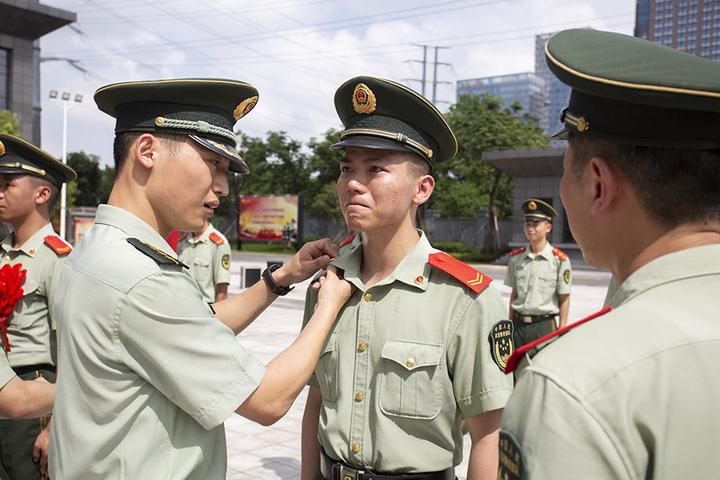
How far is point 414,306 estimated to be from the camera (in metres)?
2.48

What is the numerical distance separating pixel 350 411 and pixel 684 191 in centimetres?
158

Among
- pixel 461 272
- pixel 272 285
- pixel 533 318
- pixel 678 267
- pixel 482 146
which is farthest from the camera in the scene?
pixel 482 146

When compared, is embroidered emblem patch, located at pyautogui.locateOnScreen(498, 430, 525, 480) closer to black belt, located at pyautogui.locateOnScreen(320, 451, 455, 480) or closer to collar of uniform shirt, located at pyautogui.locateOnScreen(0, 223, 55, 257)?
black belt, located at pyautogui.locateOnScreen(320, 451, 455, 480)

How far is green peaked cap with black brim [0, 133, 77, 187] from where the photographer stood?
384cm

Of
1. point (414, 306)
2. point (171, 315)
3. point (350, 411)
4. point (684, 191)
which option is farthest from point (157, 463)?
point (684, 191)

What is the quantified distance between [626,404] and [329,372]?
1.67 m

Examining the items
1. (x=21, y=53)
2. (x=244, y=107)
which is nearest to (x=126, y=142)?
(x=244, y=107)

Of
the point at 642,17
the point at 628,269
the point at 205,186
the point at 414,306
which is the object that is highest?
the point at 642,17

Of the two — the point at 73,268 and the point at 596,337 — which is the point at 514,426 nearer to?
the point at 596,337

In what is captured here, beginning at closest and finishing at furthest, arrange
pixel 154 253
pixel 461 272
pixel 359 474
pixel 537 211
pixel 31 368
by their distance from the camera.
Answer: pixel 154 253
pixel 359 474
pixel 461 272
pixel 31 368
pixel 537 211

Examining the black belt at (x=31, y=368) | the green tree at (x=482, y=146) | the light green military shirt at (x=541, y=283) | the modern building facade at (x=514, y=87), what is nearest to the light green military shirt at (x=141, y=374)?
the black belt at (x=31, y=368)

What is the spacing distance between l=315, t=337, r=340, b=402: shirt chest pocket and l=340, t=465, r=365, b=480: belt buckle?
0.88ft

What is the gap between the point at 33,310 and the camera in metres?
3.76

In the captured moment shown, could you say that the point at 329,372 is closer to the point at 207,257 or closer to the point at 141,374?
the point at 141,374
